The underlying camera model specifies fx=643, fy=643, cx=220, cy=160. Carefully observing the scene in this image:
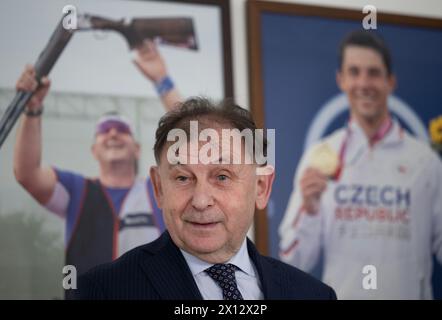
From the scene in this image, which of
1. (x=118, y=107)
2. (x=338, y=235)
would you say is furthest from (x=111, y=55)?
(x=338, y=235)

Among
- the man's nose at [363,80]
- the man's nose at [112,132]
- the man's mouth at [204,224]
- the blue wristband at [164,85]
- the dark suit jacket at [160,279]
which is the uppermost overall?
the man's nose at [363,80]

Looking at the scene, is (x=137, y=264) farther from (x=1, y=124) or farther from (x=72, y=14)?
(x=72, y=14)

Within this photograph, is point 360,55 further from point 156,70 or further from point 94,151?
point 94,151

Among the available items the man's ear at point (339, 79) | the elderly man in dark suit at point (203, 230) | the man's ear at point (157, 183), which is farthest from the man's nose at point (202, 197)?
the man's ear at point (339, 79)

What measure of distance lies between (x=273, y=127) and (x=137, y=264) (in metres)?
1.35

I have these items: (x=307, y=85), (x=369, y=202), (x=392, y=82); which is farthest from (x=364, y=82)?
(x=369, y=202)

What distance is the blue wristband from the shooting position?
2.15 metres

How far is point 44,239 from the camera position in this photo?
6.51 ft

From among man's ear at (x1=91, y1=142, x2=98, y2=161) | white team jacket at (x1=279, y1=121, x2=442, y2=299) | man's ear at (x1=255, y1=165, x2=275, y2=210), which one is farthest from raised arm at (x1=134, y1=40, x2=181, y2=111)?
man's ear at (x1=255, y1=165, x2=275, y2=210)

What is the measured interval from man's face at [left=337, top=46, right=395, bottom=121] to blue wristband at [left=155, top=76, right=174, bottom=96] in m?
0.64

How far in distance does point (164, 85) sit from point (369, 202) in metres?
0.86

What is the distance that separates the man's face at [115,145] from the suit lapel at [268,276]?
1111 millimetres

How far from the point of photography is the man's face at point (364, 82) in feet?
7.84

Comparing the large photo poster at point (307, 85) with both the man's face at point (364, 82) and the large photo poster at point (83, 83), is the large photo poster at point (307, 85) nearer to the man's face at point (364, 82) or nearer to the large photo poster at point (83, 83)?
the man's face at point (364, 82)
